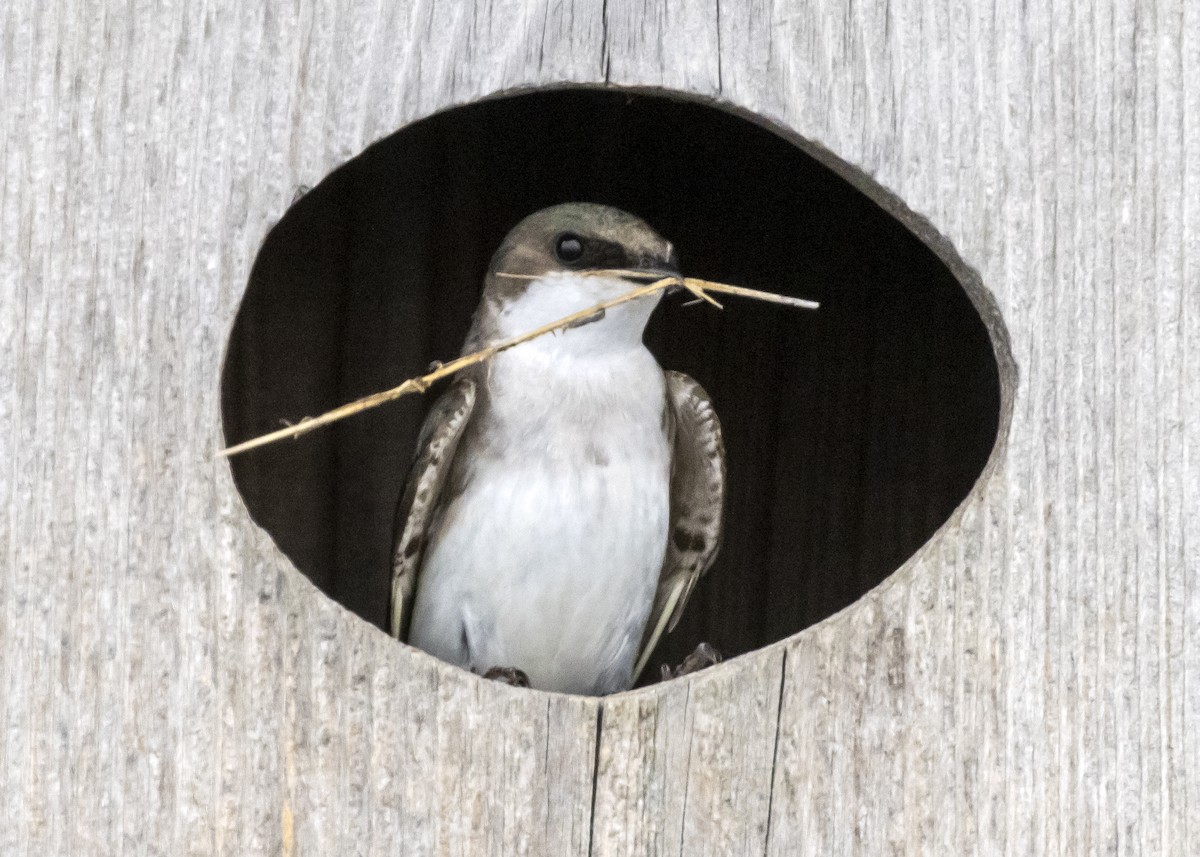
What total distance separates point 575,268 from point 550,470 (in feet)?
1.01

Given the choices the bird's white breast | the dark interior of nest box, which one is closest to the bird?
the bird's white breast

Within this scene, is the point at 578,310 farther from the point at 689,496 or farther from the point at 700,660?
the point at 700,660

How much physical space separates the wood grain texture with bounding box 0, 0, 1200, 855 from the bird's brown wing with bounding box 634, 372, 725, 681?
30.1 inches

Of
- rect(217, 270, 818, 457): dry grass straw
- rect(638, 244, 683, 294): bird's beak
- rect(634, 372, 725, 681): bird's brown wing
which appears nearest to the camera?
rect(217, 270, 818, 457): dry grass straw

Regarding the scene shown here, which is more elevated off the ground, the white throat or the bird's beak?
the bird's beak

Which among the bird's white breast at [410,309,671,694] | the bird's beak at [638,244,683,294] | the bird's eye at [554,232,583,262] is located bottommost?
the bird's white breast at [410,309,671,694]

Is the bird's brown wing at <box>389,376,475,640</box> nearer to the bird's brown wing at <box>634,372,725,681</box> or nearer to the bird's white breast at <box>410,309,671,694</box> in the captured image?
the bird's white breast at <box>410,309,671,694</box>

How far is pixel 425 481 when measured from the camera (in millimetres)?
2436

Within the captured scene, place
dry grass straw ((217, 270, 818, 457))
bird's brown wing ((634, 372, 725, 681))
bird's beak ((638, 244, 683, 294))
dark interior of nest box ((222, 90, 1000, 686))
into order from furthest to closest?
dark interior of nest box ((222, 90, 1000, 686)), bird's brown wing ((634, 372, 725, 681)), bird's beak ((638, 244, 683, 294)), dry grass straw ((217, 270, 818, 457))

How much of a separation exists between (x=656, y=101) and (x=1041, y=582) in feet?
4.78

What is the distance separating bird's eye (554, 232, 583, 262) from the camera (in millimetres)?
2459

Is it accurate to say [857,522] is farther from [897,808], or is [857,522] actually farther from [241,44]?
[241,44]

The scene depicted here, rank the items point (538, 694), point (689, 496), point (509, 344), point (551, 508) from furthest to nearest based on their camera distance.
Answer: point (689, 496) → point (551, 508) → point (509, 344) → point (538, 694)

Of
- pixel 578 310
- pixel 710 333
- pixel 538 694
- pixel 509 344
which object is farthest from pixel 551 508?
pixel 710 333
